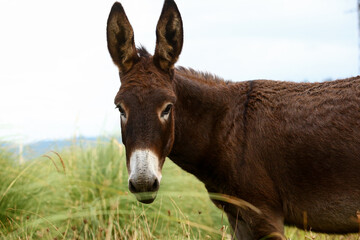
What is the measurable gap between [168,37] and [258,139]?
4.39 ft

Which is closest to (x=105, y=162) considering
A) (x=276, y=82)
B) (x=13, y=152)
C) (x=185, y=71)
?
(x=13, y=152)

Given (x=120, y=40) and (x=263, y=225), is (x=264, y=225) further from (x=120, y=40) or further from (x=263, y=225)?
(x=120, y=40)

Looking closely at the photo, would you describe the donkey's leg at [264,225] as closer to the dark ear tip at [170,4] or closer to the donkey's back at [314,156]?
the donkey's back at [314,156]

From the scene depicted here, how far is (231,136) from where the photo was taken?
4.42m

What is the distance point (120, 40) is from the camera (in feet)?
14.3

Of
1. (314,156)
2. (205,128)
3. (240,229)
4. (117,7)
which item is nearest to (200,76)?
(205,128)

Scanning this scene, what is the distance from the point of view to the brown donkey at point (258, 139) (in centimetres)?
420

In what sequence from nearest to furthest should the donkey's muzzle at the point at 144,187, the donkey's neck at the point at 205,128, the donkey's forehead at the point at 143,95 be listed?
the donkey's muzzle at the point at 144,187 < the donkey's forehead at the point at 143,95 < the donkey's neck at the point at 205,128

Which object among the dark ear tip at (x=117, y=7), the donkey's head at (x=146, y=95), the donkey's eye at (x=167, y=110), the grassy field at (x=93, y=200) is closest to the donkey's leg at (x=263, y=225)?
the donkey's head at (x=146, y=95)

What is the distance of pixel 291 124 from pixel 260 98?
43cm

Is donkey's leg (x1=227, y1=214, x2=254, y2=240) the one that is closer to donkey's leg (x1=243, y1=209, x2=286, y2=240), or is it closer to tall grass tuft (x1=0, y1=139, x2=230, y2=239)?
donkey's leg (x1=243, y1=209, x2=286, y2=240)

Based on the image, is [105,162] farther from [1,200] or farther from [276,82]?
[276,82]

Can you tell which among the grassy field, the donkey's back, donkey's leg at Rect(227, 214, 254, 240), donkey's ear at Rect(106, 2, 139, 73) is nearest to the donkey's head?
donkey's ear at Rect(106, 2, 139, 73)

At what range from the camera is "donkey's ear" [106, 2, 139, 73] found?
4270 mm
